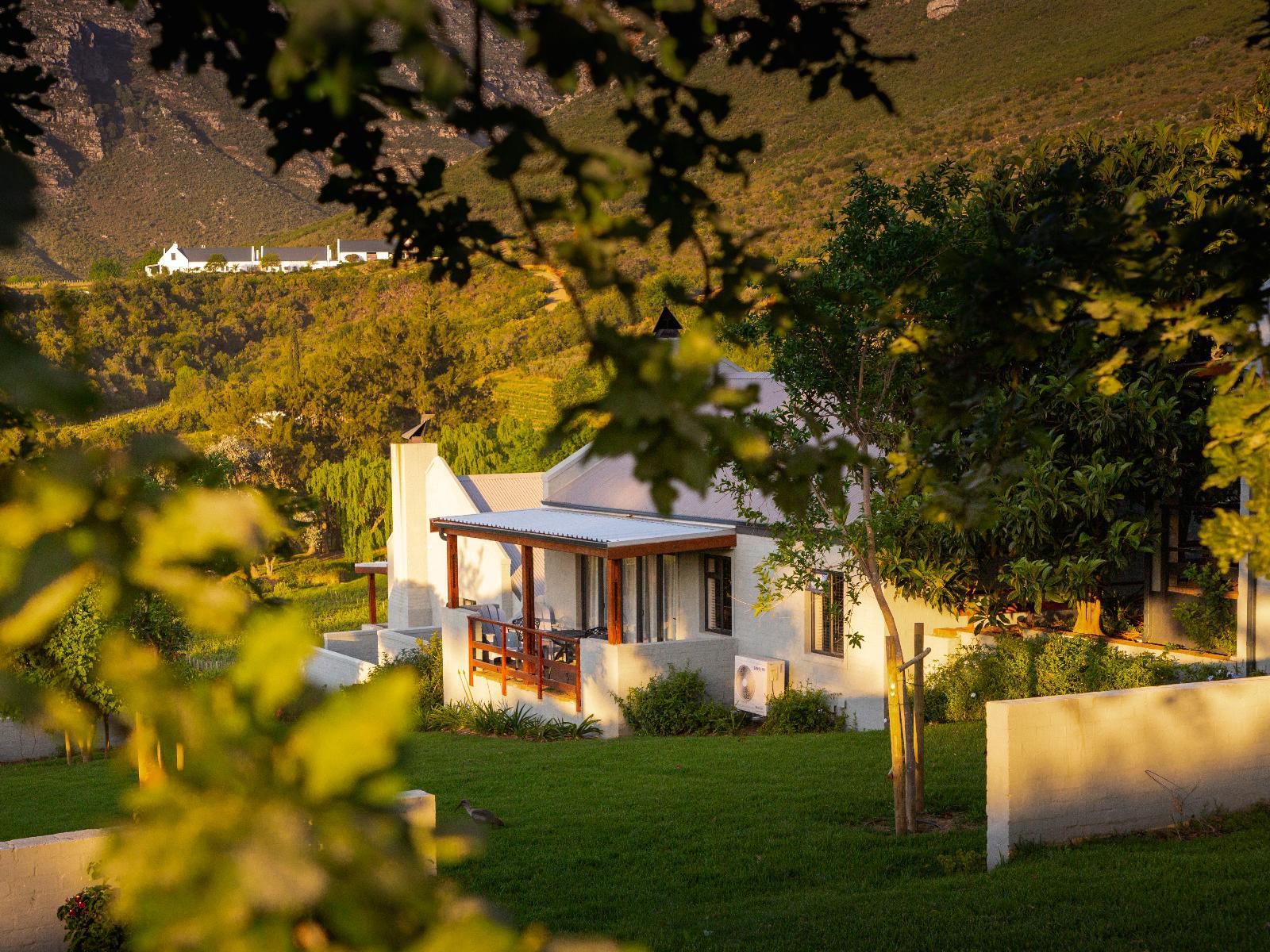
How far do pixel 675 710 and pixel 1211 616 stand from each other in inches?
258

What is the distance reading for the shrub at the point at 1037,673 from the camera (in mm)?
12562

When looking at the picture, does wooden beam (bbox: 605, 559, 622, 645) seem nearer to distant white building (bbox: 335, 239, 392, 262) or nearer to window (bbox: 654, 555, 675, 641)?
window (bbox: 654, 555, 675, 641)

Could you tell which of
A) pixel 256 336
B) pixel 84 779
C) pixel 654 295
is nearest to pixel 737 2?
pixel 654 295

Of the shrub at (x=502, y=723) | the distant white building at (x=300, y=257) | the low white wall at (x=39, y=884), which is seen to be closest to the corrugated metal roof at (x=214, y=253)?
the distant white building at (x=300, y=257)

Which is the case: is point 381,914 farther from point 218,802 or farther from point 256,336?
point 256,336

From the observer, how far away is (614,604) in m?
17.5

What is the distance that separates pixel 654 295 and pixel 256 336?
257ft

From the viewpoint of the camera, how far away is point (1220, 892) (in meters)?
7.71

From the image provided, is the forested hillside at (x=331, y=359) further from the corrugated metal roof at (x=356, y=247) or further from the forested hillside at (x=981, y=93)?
the corrugated metal roof at (x=356, y=247)

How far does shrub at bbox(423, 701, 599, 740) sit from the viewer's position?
17297mm

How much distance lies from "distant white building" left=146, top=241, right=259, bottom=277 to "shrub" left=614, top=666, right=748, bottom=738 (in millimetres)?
78982

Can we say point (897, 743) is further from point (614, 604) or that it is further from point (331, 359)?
point (331, 359)

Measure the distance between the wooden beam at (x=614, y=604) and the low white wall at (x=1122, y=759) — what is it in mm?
8689

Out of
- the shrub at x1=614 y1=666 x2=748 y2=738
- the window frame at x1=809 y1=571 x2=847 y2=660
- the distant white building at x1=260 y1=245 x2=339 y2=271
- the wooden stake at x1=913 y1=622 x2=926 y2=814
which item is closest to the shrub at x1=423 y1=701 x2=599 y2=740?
the shrub at x1=614 y1=666 x2=748 y2=738
